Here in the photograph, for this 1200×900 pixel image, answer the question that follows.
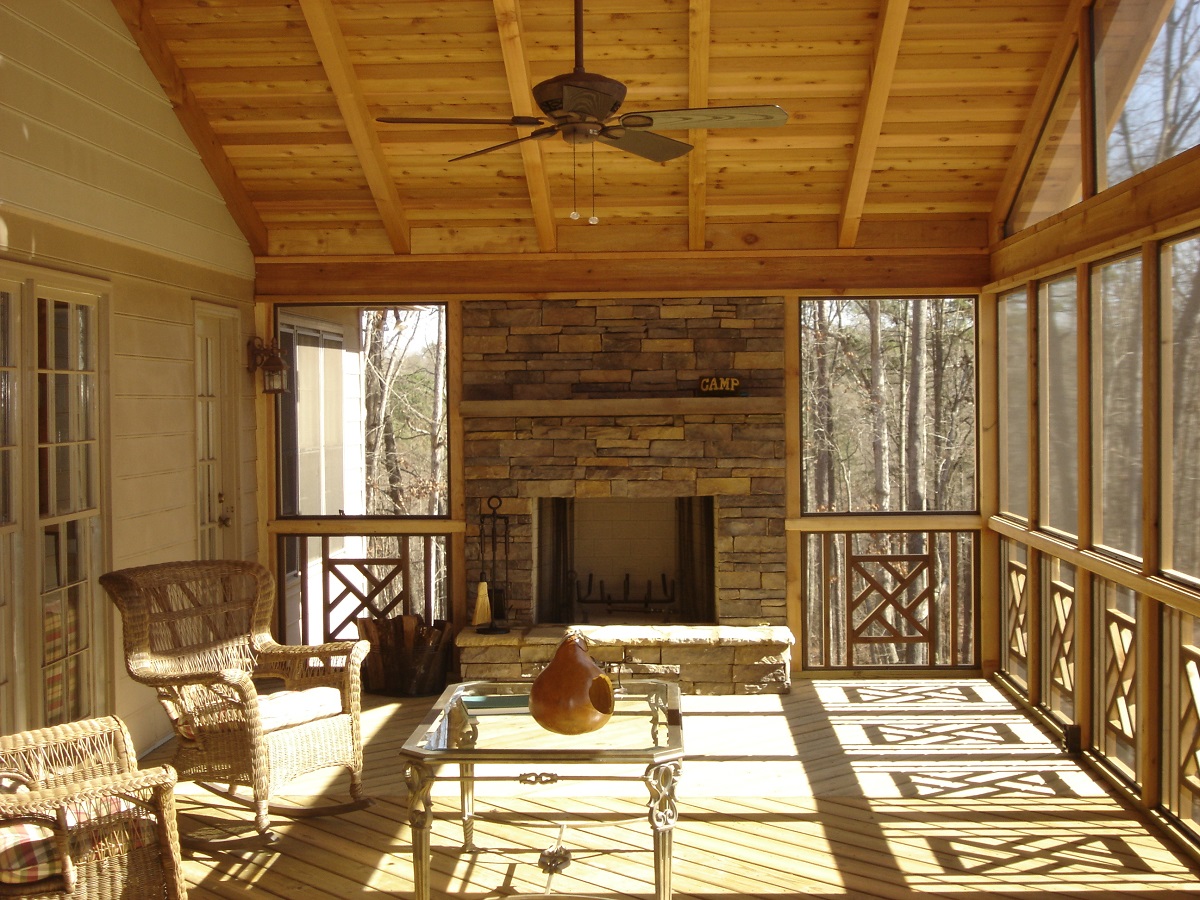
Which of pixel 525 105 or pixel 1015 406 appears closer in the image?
pixel 525 105

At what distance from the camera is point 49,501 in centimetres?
443

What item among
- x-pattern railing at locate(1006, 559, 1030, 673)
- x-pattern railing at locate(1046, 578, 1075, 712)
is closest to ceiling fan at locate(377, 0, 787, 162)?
x-pattern railing at locate(1046, 578, 1075, 712)

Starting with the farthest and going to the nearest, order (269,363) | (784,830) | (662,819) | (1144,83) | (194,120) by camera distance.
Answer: (269,363) → (194,120) → (1144,83) → (784,830) → (662,819)

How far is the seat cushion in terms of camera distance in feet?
14.0

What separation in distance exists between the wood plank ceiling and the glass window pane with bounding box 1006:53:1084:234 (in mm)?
97

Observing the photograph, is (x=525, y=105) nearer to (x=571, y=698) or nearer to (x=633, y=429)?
(x=633, y=429)

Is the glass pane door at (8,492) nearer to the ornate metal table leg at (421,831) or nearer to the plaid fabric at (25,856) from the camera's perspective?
the plaid fabric at (25,856)

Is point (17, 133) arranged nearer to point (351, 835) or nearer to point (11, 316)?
point (11, 316)

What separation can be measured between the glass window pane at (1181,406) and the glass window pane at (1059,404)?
0.88 m

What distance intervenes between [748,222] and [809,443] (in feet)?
7.70

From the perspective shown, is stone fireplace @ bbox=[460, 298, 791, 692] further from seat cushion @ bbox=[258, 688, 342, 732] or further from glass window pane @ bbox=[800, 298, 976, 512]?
seat cushion @ bbox=[258, 688, 342, 732]

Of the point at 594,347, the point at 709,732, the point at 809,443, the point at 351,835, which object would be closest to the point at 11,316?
the point at 351,835

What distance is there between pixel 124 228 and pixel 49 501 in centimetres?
135

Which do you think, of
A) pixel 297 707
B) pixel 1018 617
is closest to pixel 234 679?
pixel 297 707
